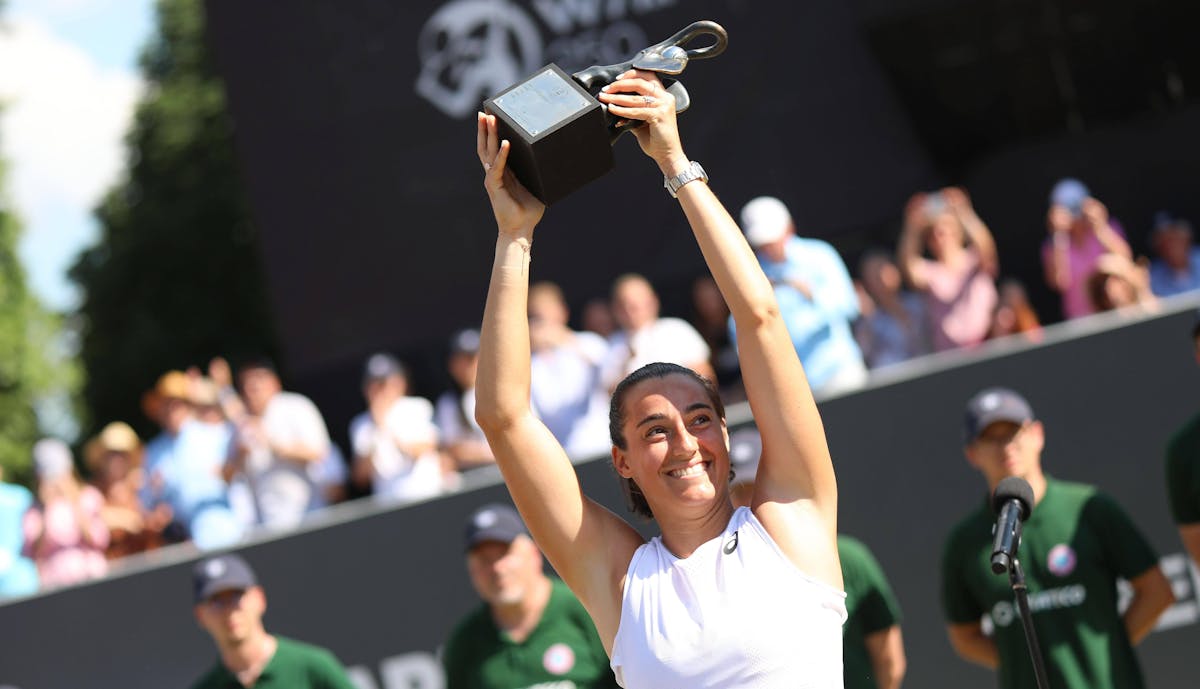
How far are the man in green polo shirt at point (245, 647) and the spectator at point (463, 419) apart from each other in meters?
2.08

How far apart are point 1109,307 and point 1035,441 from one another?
Result: 2153mm

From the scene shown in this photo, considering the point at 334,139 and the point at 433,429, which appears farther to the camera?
the point at 334,139

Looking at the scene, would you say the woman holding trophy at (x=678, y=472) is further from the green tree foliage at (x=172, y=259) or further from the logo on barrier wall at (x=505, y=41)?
the green tree foliage at (x=172, y=259)

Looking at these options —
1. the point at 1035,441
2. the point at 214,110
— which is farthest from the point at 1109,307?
the point at 214,110

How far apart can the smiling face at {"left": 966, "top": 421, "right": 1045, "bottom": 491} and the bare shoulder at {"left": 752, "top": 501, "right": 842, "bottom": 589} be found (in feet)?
9.49

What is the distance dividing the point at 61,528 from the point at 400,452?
6.70 feet

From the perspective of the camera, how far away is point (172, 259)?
1174 inches

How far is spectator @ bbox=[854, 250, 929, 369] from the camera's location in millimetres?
8609

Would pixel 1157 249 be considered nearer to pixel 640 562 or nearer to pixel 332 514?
pixel 332 514

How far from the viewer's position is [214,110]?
103 ft

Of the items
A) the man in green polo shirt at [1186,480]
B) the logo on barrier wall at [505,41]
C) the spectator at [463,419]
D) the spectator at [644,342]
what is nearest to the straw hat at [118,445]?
the spectator at [463,419]

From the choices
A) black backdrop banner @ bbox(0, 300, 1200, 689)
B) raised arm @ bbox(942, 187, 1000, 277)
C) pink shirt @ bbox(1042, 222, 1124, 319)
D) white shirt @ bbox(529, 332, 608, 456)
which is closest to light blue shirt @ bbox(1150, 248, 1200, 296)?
pink shirt @ bbox(1042, 222, 1124, 319)

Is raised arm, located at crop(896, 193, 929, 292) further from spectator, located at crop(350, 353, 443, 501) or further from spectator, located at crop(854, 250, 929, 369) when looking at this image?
spectator, located at crop(350, 353, 443, 501)

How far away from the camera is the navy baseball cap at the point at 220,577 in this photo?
21.6 feet
